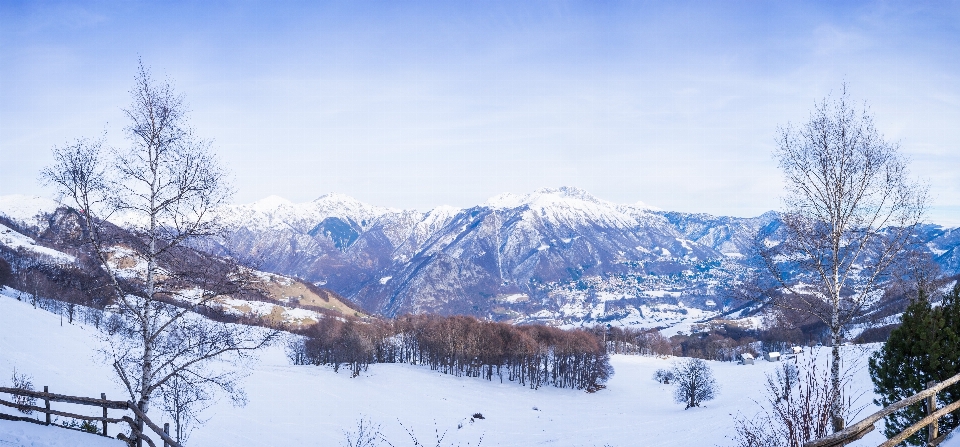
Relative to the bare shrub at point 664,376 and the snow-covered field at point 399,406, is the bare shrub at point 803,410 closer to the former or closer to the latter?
the snow-covered field at point 399,406

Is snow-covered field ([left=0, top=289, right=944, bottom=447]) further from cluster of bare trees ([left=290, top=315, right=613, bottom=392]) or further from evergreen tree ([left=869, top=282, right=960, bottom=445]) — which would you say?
evergreen tree ([left=869, top=282, right=960, bottom=445])

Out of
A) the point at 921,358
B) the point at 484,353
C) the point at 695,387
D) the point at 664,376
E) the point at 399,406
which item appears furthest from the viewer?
the point at 664,376

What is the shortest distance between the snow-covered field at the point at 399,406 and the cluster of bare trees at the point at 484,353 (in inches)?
207

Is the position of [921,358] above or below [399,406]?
above

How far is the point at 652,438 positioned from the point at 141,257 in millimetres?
44095

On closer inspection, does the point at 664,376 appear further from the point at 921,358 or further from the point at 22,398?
the point at 22,398

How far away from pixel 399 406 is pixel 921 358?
6653 cm

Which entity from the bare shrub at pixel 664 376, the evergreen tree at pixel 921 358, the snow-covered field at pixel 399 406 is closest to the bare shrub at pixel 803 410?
the evergreen tree at pixel 921 358


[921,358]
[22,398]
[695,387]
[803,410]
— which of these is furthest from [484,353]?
[803,410]

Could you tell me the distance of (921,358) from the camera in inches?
586

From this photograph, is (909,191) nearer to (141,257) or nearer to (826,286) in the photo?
(826,286)

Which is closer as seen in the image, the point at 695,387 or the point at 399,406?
the point at 399,406

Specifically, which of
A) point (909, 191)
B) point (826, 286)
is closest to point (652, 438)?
point (826, 286)

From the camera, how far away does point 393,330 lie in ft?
484
